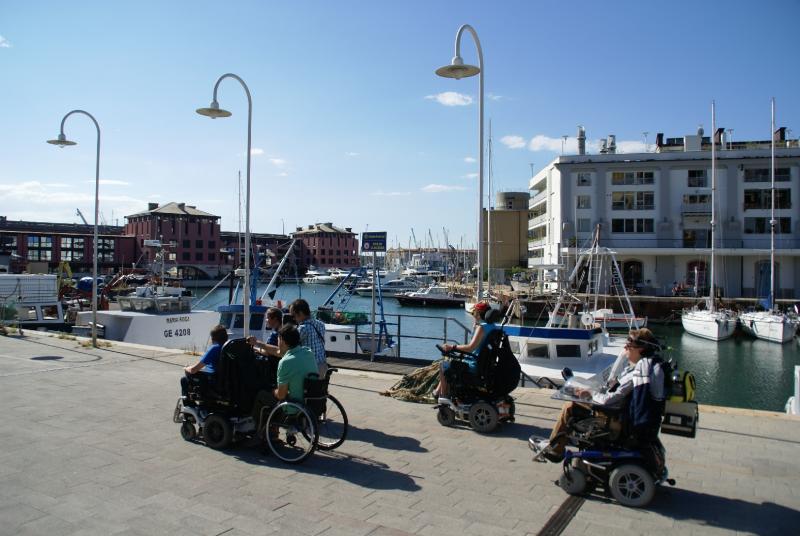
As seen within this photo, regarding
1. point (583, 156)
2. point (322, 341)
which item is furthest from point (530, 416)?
point (583, 156)

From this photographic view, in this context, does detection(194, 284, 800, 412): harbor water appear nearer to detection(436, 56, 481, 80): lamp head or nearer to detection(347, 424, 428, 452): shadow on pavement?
detection(436, 56, 481, 80): lamp head

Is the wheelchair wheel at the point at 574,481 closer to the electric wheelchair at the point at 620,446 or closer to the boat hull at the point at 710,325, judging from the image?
the electric wheelchair at the point at 620,446

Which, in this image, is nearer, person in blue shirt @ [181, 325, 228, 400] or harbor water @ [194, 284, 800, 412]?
person in blue shirt @ [181, 325, 228, 400]

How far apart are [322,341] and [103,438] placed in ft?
9.90

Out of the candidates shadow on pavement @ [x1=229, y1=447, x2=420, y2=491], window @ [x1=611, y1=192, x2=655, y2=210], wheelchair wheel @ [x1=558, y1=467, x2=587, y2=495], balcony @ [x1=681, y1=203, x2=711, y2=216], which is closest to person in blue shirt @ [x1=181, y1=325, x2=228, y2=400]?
shadow on pavement @ [x1=229, y1=447, x2=420, y2=491]

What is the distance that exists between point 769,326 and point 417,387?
39812 millimetres

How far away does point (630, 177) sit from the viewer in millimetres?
57656

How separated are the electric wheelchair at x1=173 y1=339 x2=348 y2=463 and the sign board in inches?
266

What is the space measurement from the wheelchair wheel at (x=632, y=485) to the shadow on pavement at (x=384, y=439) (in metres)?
2.40

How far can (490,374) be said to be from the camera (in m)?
7.85

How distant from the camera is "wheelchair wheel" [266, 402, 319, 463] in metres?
6.56

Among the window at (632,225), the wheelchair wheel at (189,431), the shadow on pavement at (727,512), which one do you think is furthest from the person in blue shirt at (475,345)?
the window at (632,225)

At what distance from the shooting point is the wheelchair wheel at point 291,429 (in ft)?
21.5

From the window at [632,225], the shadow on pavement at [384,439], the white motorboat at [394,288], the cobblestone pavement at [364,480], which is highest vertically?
the window at [632,225]
